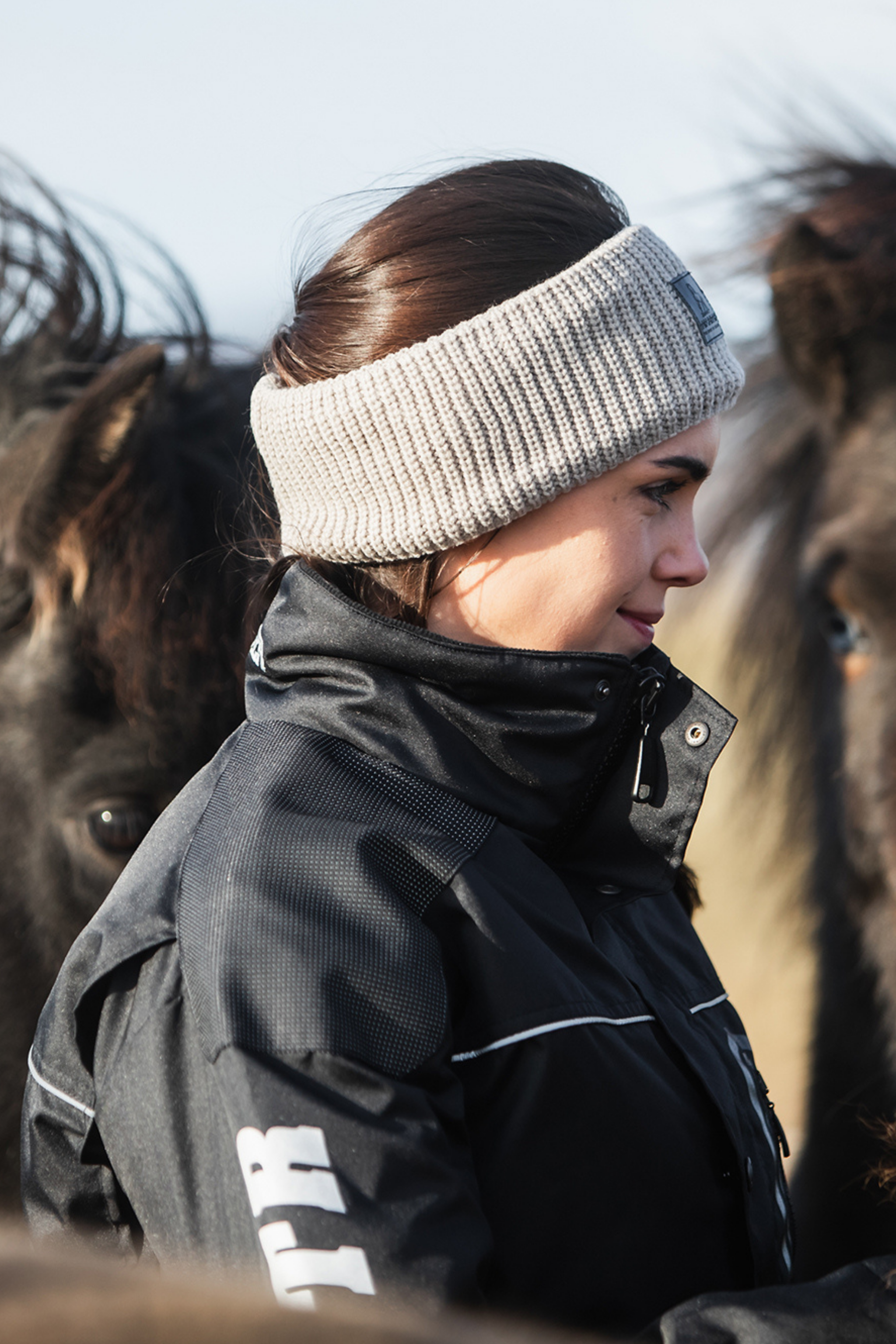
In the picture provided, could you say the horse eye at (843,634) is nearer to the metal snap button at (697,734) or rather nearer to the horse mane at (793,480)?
the horse mane at (793,480)

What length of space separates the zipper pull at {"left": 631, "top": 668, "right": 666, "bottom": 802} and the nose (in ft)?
0.39

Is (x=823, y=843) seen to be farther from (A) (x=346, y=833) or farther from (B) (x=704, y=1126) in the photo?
(A) (x=346, y=833)

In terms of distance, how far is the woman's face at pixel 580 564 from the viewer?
1.30 metres

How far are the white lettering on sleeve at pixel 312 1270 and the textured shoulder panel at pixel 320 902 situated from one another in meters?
0.14

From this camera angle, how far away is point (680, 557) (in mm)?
1344

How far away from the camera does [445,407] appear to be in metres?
1.24

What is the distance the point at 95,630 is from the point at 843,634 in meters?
1.61

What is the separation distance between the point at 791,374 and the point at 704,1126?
7.02 ft

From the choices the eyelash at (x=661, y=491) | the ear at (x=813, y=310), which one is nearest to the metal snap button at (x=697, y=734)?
the eyelash at (x=661, y=491)

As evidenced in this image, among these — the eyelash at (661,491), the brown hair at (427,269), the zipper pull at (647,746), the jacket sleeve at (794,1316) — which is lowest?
the jacket sleeve at (794,1316)

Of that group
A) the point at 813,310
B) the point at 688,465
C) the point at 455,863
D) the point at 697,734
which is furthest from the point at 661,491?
the point at 813,310

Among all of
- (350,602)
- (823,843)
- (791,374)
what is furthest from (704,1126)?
(791,374)

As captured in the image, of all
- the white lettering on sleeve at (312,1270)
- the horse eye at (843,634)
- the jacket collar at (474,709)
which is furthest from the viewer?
Result: the horse eye at (843,634)

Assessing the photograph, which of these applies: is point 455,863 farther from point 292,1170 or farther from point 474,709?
point 292,1170
